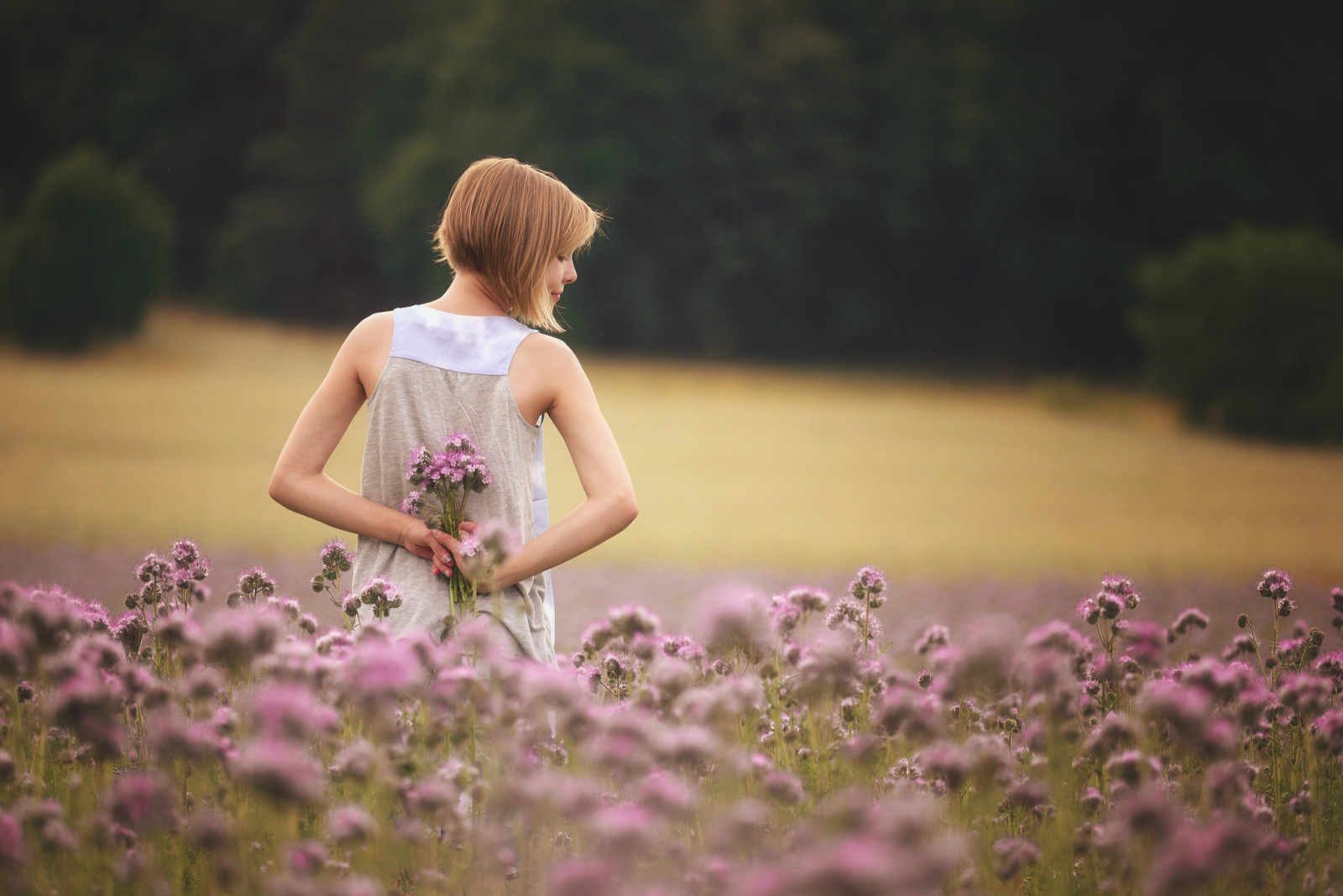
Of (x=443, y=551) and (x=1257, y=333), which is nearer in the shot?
(x=443, y=551)

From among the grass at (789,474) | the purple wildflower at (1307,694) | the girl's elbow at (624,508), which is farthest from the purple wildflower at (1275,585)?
the grass at (789,474)

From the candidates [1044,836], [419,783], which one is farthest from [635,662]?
[1044,836]

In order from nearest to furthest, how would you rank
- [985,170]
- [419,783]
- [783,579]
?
[419,783] < [783,579] < [985,170]

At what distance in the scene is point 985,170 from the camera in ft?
139

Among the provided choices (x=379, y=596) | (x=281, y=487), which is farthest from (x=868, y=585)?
(x=281, y=487)

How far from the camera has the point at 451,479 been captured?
8.59ft

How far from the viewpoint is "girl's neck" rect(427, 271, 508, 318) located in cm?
288

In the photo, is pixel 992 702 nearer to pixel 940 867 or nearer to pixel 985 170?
pixel 940 867

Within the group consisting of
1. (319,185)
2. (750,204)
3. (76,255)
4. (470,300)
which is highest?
(750,204)

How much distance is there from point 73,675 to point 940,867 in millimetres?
1541

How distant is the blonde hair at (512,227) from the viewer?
9.22ft

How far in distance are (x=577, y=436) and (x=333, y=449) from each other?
64 cm

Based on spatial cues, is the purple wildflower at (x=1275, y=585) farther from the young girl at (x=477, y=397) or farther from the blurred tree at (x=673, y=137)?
the blurred tree at (x=673, y=137)

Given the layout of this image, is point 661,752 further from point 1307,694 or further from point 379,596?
point 1307,694
